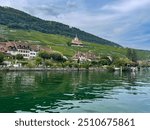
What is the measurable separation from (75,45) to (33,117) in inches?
7065

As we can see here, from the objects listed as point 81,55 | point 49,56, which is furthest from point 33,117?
point 81,55

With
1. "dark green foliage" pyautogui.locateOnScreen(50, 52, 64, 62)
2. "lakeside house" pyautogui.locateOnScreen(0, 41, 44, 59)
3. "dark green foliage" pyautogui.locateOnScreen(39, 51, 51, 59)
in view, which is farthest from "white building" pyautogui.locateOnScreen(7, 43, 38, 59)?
"dark green foliage" pyautogui.locateOnScreen(50, 52, 64, 62)

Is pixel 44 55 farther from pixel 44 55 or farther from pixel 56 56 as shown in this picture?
pixel 56 56

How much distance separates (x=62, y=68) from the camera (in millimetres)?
111188

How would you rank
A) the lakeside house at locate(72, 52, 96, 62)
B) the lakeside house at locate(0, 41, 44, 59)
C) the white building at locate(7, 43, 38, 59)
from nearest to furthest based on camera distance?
the lakeside house at locate(0, 41, 44, 59) < the white building at locate(7, 43, 38, 59) < the lakeside house at locate(72, 52, 96, 62)

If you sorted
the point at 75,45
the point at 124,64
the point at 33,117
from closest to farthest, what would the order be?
the point at 33,117 < the point at 124,64 < the point at 75,45

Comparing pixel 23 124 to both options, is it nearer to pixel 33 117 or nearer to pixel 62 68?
pixel 33 117

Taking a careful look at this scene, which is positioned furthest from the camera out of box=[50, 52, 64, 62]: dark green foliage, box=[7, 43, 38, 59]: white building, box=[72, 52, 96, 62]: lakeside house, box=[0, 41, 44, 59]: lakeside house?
box=[72, 52, 96, 62]: lakeside house

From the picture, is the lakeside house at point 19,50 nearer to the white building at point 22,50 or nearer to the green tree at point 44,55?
the white building at point 22,50

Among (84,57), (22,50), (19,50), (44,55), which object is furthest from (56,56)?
(84,57)

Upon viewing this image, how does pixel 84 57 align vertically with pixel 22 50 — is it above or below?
below

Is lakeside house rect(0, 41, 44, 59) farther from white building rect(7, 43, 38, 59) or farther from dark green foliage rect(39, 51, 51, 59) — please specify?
dark green foliage rect(39, 51, 51, 59)

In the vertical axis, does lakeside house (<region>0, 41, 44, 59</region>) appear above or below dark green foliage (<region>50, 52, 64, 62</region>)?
above

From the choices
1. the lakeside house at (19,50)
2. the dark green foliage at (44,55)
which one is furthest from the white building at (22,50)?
the dark green foliage at (44,55)
